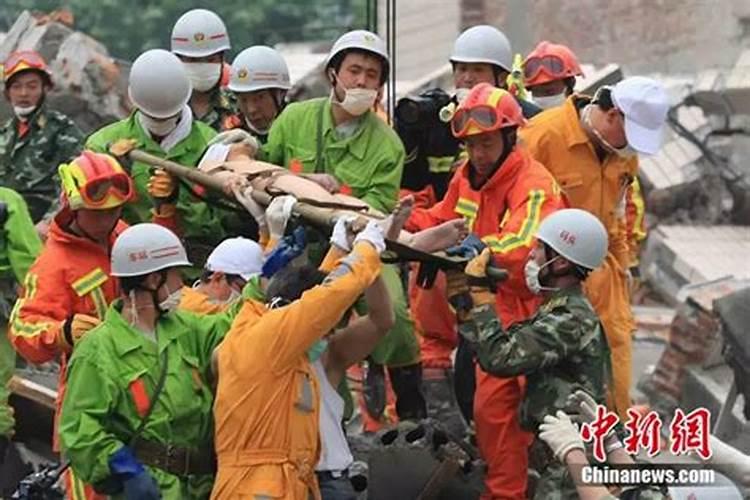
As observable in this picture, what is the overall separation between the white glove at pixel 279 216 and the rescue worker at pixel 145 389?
375 millimetres

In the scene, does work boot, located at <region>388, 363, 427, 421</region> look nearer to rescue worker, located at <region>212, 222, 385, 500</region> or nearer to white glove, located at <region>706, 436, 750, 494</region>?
rescue worker, located at <region>212, 222, 385, 500</region>

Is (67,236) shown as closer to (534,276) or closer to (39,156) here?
(534,276)

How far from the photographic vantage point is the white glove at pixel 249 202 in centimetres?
966

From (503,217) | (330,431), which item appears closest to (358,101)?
(503,217)

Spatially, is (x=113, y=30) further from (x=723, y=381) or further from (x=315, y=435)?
(x=315, y=435)

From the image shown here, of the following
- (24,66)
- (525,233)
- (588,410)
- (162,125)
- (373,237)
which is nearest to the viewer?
(588,410)

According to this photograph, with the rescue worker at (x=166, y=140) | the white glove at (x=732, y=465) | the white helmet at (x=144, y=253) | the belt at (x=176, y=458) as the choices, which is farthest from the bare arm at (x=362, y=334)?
the rescue worker at (x=166, y=140)

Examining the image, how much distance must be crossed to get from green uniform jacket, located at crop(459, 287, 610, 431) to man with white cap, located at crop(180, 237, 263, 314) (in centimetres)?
102

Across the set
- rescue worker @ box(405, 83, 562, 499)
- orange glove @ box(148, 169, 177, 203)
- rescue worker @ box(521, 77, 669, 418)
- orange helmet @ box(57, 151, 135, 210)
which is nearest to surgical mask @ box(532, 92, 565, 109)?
rescue worker @ box(521, 77, 669, 418)

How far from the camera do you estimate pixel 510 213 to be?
1009cm

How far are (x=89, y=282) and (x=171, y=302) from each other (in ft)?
2.75

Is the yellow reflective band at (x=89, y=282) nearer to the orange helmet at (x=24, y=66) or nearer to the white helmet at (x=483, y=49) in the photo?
the white helmet at (x=483, y=49)

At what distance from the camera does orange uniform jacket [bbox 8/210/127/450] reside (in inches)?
390

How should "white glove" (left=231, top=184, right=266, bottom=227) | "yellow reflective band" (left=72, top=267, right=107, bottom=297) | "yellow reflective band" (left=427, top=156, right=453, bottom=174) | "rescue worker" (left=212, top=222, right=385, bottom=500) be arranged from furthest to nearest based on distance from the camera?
1. "yellow reflective band" (left=427, top=156, right=453, bottom=174)
2. "yellow reflective band" (left=72, top=267, right=107, bottom=297)
3. "white glove" (left=231, top=184, right=266, bottom=227)
4. "rescue worker" (left=212, top=222, right=385, bottom=500)
